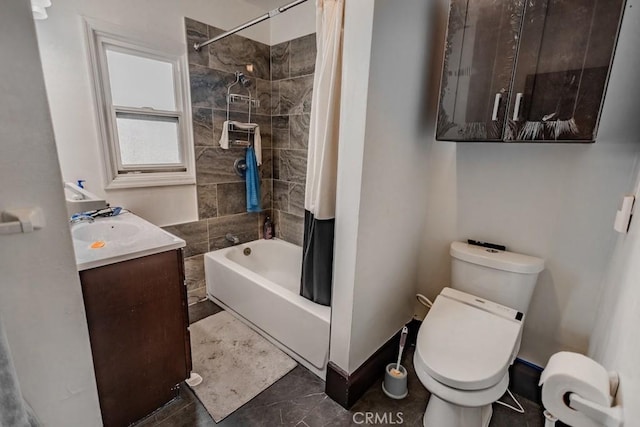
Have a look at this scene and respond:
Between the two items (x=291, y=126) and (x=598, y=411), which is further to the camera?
(x=291, y=126)

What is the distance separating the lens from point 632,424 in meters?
0.49

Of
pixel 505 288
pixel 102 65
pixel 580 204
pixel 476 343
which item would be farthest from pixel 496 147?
pixel 102 65

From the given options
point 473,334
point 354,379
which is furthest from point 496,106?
point 354,379

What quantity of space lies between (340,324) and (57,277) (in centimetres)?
114

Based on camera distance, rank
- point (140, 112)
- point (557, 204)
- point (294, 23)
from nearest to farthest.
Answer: point (557, 204)
point (140, 112)
point (294, 23)

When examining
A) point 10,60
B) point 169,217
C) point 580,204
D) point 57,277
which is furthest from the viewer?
point 169,217

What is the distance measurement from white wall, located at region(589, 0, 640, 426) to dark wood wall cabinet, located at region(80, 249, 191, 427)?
1507 mm

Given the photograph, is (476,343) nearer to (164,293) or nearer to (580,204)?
(580,204)

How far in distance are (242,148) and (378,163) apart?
167cm

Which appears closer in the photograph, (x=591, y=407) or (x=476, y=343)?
(x=591, y=407)

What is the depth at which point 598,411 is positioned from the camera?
572 mm

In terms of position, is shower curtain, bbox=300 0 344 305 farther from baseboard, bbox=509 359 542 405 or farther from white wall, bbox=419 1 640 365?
baseboard, bbox=509 359 542 405

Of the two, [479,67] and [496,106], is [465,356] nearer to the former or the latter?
[496,106]

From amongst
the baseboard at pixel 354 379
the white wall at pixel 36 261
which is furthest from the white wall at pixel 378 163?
the white wall at pixel 36 261
